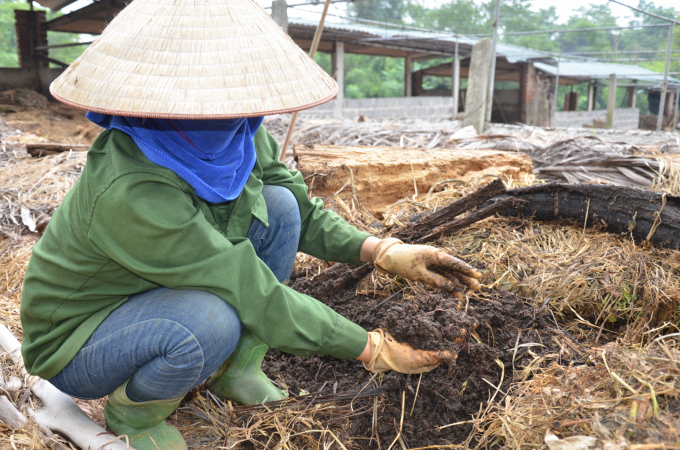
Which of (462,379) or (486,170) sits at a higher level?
(486,170)

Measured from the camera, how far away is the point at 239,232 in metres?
1.62

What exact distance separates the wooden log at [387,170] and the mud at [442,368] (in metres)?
1.22

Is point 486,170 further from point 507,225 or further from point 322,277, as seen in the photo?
point 322,277

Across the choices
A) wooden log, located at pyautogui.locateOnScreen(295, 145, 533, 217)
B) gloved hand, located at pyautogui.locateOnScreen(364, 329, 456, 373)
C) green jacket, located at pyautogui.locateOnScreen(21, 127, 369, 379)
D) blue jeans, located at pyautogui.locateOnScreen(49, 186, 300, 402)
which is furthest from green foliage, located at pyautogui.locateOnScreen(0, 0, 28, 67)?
gloved hand, located at pyautogui.locateOnScreen(364, 329, 456, 373)

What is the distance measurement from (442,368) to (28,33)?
1266 centimetres

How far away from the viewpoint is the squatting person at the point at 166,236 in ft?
4.07

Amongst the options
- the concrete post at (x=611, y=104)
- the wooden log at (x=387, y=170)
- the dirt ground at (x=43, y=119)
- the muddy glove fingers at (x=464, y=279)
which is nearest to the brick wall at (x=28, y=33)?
the dirt ground at (x=43, y=119)

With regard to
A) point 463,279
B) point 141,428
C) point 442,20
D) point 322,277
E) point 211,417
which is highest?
point 442,20

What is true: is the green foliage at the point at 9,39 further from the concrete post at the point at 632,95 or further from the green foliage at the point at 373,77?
the concrete post at the point at 632,95

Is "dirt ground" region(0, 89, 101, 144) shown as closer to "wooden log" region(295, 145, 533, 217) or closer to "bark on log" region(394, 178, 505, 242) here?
"wooden log" region(295, 145, 533, 217)

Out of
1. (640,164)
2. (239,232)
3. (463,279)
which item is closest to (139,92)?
(239,232)

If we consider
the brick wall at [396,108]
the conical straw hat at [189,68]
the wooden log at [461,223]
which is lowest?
the brick wall at [396,108]

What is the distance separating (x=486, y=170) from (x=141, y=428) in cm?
242

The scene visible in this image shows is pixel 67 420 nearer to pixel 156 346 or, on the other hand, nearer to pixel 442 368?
pixel 156 346
